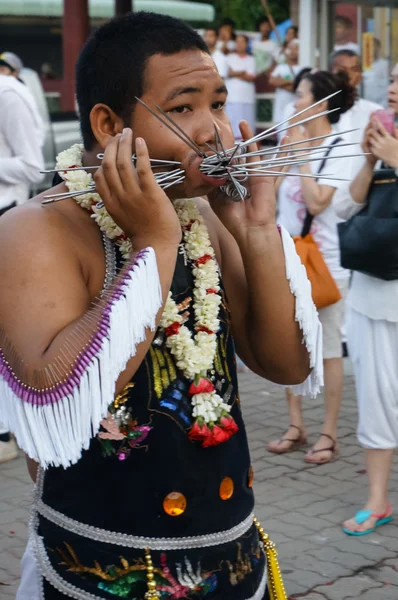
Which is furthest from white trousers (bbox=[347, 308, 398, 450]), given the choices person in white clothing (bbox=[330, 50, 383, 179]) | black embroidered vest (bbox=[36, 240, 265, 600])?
black embroidered vest (bbox=[36, 240, 265, 600])

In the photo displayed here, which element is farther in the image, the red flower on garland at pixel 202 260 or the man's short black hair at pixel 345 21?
the man's short black hair at pixel 345 21

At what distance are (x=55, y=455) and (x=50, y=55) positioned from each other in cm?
2460

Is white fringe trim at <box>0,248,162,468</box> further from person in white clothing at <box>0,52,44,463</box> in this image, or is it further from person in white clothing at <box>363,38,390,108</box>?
person in white clothing at <box>363,38,390,108</box>

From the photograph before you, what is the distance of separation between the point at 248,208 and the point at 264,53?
45.4 ft

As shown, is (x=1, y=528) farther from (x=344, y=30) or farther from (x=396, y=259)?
(x=344, y=30)

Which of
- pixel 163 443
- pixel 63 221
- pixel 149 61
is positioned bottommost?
pixel 163 443

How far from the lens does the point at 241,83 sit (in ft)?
47.2

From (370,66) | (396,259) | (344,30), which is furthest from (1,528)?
(344,30)

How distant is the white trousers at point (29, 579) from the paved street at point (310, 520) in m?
1.89

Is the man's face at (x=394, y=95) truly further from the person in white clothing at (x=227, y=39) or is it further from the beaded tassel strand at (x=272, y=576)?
the person in white clothing at (x=227, y=39)

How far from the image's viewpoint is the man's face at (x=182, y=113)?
5.90 ft

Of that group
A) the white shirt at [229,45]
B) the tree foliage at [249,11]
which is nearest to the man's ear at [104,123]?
the white shirt at [229,45]

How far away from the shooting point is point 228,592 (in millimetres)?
1926

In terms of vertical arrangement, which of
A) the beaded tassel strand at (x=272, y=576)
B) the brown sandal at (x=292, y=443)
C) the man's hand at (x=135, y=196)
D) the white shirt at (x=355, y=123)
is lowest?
the brown sandal at (x=292, y=443)
